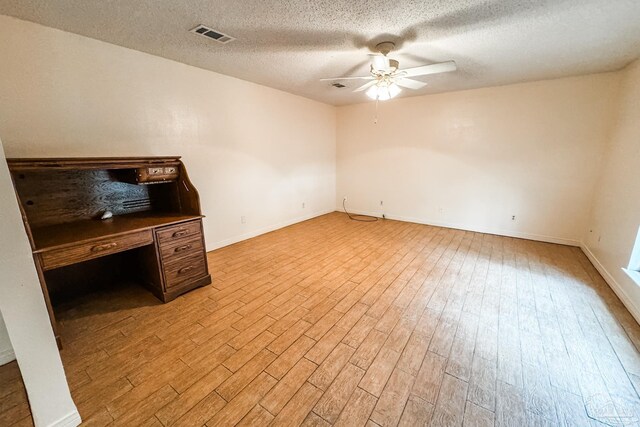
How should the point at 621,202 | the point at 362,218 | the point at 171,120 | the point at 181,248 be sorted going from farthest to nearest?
1. the point at 362,218
2. the point at 171,120
3. the point at 621,202
4. the point at 181,248

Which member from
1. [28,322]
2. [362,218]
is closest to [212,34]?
[28,322]

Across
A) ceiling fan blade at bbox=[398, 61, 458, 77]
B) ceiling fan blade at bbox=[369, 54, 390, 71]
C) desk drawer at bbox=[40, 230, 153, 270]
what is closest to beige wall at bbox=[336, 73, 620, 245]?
ceiling fan blade at bbox=[398, 61, 458, 77]

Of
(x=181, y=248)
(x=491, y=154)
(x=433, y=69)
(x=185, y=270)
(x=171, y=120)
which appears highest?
(x=433, y=69)

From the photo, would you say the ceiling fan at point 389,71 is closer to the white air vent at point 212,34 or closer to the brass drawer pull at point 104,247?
the white air vent at point 212,34

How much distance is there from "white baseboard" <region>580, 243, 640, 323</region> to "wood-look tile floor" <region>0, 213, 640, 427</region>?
0.07 meters

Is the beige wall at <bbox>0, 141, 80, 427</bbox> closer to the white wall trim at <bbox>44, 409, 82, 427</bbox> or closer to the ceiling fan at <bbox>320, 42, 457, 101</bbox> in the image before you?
the white wall trim at <bbox>44, 409, 82, 427</bbox>

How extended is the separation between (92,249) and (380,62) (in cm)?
297

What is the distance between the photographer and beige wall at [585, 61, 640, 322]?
2.42m

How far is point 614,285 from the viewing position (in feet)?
8.36

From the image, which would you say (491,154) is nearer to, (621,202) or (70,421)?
(621,202)

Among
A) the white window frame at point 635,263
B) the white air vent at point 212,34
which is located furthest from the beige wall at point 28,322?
the white window frame at point 635,263

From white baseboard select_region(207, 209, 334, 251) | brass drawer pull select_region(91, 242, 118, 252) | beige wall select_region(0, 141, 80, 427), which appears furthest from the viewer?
white baseboard select_region(207, 209, 334, 251)

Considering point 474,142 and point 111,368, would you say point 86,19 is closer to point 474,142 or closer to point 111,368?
point 111,368

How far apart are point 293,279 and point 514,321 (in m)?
2.13
